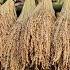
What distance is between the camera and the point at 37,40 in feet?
5.76

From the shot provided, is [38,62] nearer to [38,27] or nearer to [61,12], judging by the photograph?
[38,27]

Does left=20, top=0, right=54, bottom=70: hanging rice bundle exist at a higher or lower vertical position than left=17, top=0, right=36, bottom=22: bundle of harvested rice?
lower

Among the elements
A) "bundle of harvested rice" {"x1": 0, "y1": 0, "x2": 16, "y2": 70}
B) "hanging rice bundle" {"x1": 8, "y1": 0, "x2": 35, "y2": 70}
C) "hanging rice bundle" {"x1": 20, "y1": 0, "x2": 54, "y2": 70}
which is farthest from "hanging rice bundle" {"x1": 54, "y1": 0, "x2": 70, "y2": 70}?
"bundle of harvested rice" {"x1": 0, "y1": 0, "x2": 16, "y2": 70}

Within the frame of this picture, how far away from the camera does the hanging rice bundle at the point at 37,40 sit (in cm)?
175

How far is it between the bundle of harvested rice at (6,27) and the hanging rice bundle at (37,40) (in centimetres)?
12

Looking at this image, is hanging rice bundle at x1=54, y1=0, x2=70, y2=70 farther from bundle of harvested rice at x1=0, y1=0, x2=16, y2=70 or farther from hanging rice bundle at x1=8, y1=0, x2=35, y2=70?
bundle of harvested rice at x1=0, y1=0, x2=16, y2=70

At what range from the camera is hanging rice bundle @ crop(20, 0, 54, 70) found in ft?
5.73

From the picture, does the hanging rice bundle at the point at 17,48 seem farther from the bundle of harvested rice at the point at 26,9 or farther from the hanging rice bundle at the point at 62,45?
the hanging rice bundle at the point at 62,45

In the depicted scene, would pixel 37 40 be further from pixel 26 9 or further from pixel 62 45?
pixel 26 9

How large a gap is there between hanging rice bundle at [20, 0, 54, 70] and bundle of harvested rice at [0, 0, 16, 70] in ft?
0.40

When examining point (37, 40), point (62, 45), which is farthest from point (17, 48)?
point (62, 45)

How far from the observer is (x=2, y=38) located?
6.15 feet

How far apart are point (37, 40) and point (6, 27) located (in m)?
0.27

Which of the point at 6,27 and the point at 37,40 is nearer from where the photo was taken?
the point at 37,40
